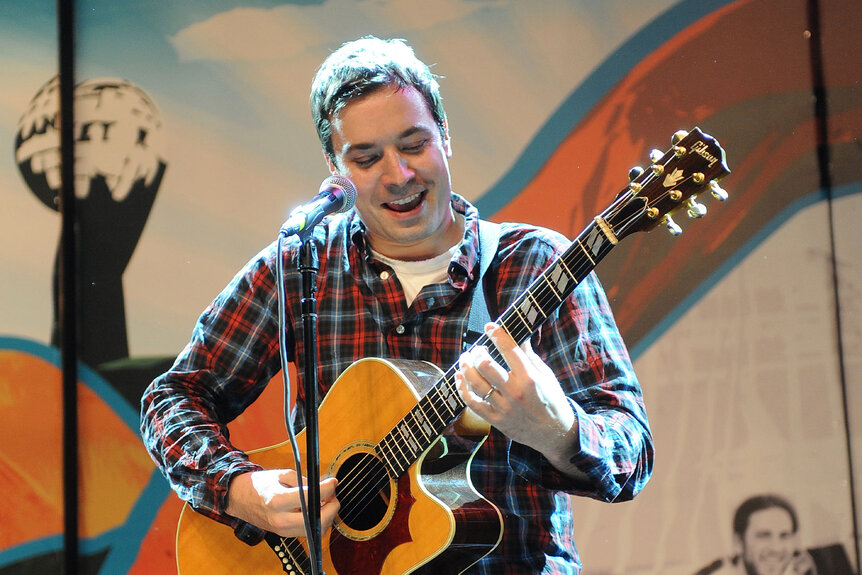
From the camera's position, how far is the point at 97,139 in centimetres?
321

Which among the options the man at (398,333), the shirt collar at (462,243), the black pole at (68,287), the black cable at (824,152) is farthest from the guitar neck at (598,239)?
the black pole at (68,287)

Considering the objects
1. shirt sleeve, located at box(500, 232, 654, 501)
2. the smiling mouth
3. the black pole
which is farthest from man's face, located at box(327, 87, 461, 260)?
the black pole

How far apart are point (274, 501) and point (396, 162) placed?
0.83 m

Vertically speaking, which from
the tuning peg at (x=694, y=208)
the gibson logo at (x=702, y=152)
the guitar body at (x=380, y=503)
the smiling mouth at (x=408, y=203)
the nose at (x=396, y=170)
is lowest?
the guitar body at (x=380, y=503)

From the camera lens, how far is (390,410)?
6.25 feet

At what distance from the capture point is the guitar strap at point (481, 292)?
6.63 ft

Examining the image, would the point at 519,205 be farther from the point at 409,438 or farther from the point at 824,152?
the point at 409,438

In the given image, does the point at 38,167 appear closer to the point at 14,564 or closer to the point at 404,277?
the point at 14,564

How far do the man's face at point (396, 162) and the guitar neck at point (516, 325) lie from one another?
40 centimetres

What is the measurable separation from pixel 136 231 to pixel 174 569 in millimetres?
1229

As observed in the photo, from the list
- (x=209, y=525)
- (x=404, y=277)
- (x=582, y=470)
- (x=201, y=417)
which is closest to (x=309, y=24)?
(x=404, y=277)

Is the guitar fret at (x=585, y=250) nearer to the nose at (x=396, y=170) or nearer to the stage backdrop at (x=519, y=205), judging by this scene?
the nose at (x=396, y=170)

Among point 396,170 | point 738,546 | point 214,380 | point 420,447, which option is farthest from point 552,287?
point 738,546

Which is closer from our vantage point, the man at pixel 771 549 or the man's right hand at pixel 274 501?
the man's right hand at pixel 274 501
